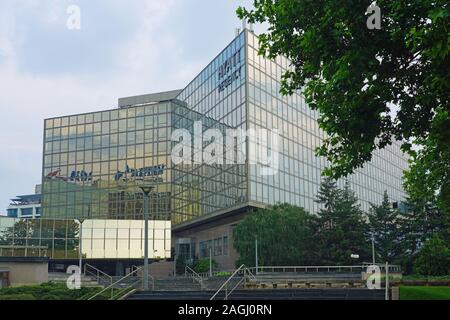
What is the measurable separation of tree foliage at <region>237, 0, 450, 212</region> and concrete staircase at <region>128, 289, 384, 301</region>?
23.4 ft

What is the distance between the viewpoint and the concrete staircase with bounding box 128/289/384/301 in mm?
23172

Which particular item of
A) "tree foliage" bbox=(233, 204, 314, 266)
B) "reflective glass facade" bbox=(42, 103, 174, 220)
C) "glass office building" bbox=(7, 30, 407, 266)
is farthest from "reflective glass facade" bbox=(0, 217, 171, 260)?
"tree foliage" bbox=(233, 204, 314, 266)

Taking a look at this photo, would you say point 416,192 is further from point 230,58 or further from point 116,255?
point 116,255

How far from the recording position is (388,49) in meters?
15.8

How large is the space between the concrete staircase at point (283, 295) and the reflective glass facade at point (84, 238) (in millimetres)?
38614

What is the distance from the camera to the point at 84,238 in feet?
222

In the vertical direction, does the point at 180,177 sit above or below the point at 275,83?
below

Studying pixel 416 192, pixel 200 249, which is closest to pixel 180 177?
pixel 200 249

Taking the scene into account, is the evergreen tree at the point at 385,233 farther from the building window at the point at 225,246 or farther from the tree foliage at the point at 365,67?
the tree foliage at the point at 365,67

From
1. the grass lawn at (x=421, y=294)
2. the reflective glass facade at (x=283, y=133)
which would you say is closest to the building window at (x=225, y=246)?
Result: the reflective glass facade at (x=283, y=133)

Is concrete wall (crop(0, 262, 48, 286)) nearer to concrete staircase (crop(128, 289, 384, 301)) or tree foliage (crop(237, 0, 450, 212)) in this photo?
concrete staircase (crop(128, 289, 384, 301))

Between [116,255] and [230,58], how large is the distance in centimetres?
2724

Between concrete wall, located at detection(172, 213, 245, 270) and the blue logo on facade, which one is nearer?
concrete wall, located at detection(172, 213, 245, 270)

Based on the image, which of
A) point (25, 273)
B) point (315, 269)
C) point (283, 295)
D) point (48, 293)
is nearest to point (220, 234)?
point (315, 269)
